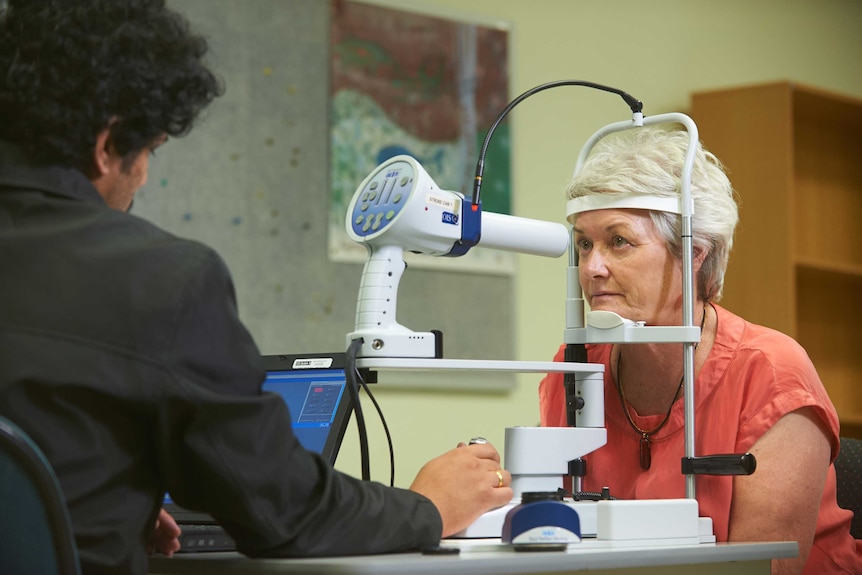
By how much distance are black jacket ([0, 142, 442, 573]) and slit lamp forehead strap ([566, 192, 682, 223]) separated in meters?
0.86

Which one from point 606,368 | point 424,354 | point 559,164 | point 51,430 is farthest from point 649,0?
point 51,430

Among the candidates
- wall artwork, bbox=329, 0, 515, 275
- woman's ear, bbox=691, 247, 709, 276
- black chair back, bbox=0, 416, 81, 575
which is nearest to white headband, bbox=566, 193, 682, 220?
woman's ear, bbox=691, 247, 709, 276

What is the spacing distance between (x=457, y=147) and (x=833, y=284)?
5.41ft

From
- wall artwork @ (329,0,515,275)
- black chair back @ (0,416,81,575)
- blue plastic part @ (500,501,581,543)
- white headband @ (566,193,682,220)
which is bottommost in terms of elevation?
blue plastic part @ (500,501,581,543)

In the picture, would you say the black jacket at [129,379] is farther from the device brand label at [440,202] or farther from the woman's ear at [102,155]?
the device brand label at [440,202]

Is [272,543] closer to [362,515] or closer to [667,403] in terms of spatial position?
[362,515]

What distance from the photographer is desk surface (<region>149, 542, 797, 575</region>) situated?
1.08 metres

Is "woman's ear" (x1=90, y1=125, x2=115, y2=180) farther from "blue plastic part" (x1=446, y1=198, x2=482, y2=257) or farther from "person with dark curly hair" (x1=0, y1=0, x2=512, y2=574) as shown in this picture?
"blue plastic part" (x1=446, y1=198, x2=482, y2=257)

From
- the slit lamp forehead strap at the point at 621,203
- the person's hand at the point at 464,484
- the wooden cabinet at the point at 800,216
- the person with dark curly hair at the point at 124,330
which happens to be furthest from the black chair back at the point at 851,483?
the wooden cabinet at the point at 800,216

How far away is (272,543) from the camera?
3.70 feet

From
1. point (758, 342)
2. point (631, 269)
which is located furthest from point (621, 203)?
point (758, 342)

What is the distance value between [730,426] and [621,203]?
402 millimetres

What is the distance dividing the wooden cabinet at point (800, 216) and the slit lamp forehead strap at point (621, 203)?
1.80 meters

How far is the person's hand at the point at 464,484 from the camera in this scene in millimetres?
1348
